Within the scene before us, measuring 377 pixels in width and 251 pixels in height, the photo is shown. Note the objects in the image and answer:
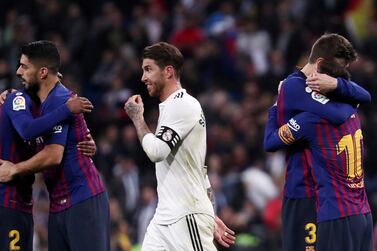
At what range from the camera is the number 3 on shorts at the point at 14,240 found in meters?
8.52

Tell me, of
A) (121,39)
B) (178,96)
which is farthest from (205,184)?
(121,39)

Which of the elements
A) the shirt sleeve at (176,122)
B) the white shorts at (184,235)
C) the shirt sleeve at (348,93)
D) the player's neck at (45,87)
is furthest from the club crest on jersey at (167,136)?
the shirt sleeve at (348,93)

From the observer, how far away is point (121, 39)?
1923cm

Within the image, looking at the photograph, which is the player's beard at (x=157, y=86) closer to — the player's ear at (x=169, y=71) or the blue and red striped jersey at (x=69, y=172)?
the player's ear at (x=169, y=71)

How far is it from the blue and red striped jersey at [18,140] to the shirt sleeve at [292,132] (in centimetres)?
158

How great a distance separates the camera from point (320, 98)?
27.0ft

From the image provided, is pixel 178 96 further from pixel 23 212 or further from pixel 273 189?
pixel 273 189

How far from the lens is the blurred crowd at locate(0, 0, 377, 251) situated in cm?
1581

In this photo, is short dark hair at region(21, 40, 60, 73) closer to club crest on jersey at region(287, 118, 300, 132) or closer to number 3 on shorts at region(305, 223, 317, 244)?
club crest on jersey at region(287, 118, 300, 132)

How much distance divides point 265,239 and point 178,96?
21.7 feet

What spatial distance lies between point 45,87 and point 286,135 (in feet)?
→ 6.30

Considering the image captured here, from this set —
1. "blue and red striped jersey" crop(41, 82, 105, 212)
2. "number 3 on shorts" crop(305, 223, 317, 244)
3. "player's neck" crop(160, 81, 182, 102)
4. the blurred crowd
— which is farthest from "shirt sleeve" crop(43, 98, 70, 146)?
the blurred crowd

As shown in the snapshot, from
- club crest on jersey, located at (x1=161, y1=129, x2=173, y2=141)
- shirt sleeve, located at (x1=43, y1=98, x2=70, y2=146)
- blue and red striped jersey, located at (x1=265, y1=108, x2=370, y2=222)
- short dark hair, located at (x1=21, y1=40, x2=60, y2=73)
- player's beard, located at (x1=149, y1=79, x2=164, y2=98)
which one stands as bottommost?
blue and red striped jersey, located at (x1=265, y1=108, x2=370, y2=222)

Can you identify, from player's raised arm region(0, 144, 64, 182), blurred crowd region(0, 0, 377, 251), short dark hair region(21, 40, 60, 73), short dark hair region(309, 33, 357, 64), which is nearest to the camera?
short dark hair region(309, 33, 357, 64)
